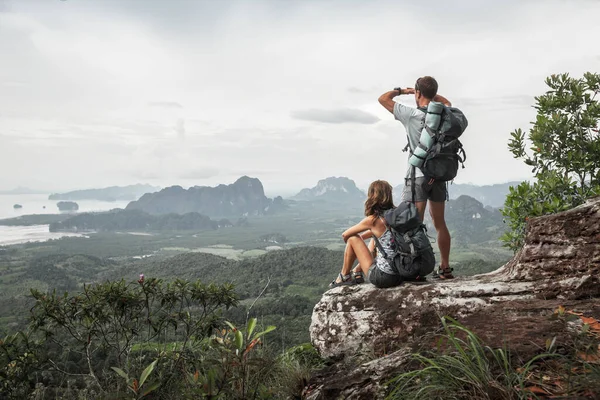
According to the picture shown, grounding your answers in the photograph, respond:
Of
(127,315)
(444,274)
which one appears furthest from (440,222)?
(127,315)

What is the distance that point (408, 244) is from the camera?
15.2 feet

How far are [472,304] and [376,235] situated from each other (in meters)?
1.38

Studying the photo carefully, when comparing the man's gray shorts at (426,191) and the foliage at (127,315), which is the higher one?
the man's gray shorts at (426,191)

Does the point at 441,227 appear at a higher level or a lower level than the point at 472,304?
higher

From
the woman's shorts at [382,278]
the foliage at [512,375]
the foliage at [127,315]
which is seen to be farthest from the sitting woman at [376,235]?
the foliage at [127,315]

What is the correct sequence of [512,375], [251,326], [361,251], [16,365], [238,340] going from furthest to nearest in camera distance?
[16,365] → [361,251] → [251,326] → [238,340] → [512,375]

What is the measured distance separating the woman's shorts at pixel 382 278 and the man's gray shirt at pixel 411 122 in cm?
136

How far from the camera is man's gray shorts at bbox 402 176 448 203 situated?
5023 mm

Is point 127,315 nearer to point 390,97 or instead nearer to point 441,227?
point 441,227

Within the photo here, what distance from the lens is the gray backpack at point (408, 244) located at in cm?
462

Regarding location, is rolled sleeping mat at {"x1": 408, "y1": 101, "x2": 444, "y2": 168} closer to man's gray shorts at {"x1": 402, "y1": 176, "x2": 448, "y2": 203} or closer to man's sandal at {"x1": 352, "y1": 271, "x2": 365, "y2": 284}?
man's gray shorts at {"x1": 402, "y1": 176, "x2": 448, "y2": 203}

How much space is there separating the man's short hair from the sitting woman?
1284mm

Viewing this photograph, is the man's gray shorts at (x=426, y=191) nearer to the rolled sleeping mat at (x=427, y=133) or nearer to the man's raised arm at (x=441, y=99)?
the rolled sleeping mat at (x=427, y=133)

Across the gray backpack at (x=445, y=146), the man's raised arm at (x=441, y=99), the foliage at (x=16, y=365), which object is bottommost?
the foliage at (x=16, y=365)
